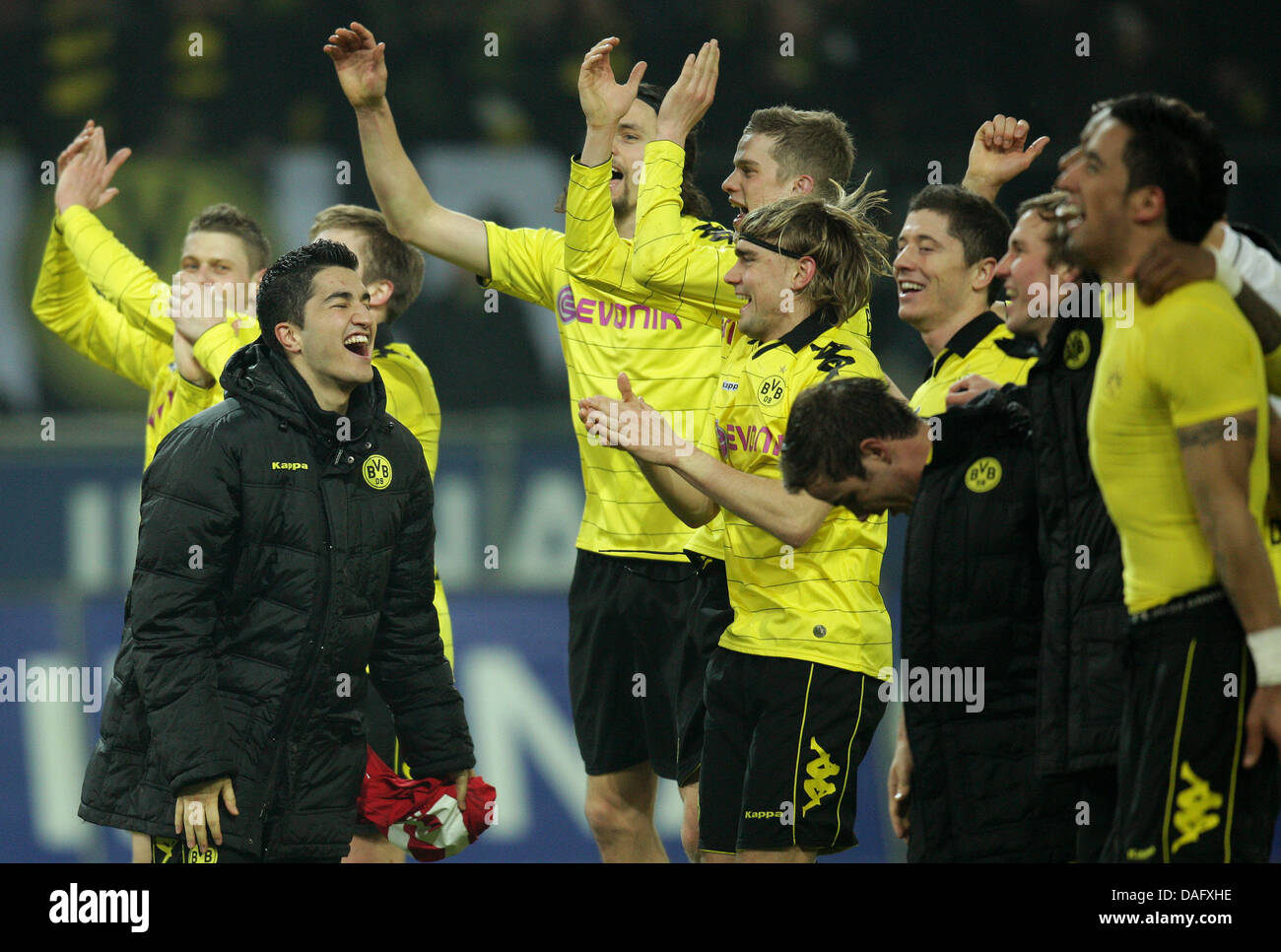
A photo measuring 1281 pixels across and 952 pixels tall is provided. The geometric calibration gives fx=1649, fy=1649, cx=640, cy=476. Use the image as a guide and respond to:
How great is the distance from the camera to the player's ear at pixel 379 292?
187 inches

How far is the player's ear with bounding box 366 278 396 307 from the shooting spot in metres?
4.74

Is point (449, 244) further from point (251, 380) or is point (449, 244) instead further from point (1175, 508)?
point (1175, 508)

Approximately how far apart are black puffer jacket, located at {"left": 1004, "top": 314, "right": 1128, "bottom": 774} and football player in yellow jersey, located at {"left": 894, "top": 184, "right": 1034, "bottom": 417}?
29.3 inches

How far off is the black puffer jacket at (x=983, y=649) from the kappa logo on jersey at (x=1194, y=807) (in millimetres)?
580

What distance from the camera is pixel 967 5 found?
7781 millimetres

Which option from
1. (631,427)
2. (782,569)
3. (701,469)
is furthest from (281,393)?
(782,569)

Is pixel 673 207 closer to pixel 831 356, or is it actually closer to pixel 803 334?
pixel 803 334

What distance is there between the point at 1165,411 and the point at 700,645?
153cm

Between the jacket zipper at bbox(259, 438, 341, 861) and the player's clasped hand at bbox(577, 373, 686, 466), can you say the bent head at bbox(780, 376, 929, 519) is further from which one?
the jacket zipper at bbox(259, 438, 341, 861)

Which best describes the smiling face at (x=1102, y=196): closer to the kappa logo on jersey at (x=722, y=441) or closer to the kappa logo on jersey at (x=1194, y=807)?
the kappa logo on jersey at (x=1194, y=807)

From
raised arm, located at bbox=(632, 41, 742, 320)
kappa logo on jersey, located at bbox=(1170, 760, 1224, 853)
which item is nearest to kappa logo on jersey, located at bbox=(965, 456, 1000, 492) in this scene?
kappa logo on jersey, located at bbox=(1170, 760, 1224, 853)

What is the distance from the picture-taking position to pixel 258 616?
11.4 ft

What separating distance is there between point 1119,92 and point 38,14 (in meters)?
5.11

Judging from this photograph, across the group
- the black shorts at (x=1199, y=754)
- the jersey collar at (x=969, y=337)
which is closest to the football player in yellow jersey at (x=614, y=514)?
the jersey collar at (x=969, y=337)
